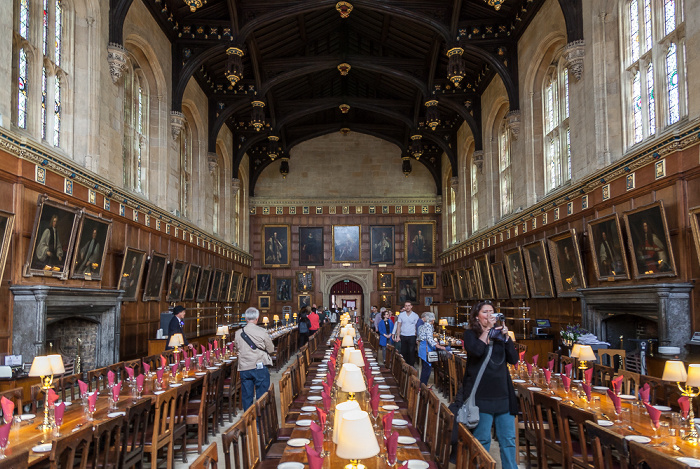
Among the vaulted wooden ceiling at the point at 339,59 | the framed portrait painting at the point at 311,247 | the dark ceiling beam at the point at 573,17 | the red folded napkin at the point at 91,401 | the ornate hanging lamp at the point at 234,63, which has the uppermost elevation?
the vaulted wooden ceiling at the point at 339,59

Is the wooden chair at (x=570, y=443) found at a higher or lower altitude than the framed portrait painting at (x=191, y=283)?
lower

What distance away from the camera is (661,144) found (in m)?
7.82

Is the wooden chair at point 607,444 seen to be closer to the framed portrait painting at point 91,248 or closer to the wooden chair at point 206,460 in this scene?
the wooden chair at point 206,460

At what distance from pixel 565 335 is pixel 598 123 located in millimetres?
3797

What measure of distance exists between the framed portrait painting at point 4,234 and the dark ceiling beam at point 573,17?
988 centimetres

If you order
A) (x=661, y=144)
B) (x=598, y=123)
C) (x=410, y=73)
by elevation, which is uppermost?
(x=410, y=73)

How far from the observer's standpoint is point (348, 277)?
2572 centimetres

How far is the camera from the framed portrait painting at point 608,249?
895 cm

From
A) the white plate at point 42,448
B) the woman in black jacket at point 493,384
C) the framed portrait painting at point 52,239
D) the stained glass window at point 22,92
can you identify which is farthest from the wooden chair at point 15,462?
the stained glass window at point 22,92

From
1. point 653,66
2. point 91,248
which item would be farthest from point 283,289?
point 653,66

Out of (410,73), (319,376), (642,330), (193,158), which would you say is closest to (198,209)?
(193,158)

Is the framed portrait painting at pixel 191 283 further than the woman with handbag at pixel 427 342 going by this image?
Yes

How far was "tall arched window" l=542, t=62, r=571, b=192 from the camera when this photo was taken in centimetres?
1238

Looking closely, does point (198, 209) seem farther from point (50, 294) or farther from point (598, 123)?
point (598, 123)
